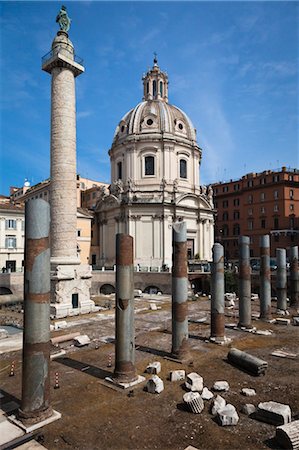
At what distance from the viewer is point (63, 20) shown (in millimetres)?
24547

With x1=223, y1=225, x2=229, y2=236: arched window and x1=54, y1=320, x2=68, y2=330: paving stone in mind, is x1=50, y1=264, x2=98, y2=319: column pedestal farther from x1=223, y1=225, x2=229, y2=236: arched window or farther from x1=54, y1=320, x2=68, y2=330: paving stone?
x1=223, y1=225, x2=229, y2=236: arched window

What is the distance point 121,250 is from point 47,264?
107 inches

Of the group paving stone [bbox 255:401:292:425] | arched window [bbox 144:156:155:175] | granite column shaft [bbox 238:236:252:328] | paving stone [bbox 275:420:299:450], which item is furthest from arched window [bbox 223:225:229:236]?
paving stone [bbox 275:420:299:450]

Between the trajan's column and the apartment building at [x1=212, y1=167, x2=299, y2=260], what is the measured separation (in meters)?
38.8

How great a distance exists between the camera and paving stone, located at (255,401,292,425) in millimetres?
7969

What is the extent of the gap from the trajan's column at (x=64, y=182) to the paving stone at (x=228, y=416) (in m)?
16.0

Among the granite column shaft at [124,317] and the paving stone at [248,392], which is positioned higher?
the granite column shaft at [124,317]

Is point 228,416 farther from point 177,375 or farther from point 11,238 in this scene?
point 11,238

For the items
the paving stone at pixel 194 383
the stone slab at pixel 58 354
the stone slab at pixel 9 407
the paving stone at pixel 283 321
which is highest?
the paving stone at pixel 194 383

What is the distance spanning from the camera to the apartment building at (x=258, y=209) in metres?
53.3

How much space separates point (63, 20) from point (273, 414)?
2680 cm

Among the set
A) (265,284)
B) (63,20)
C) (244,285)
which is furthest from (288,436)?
(63,20)

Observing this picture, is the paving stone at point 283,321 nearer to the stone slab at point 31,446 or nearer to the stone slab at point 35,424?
the stone slab at point 35,424

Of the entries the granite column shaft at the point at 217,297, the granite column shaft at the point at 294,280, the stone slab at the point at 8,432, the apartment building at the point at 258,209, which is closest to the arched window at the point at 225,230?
the apartment building at the point at 258,209
